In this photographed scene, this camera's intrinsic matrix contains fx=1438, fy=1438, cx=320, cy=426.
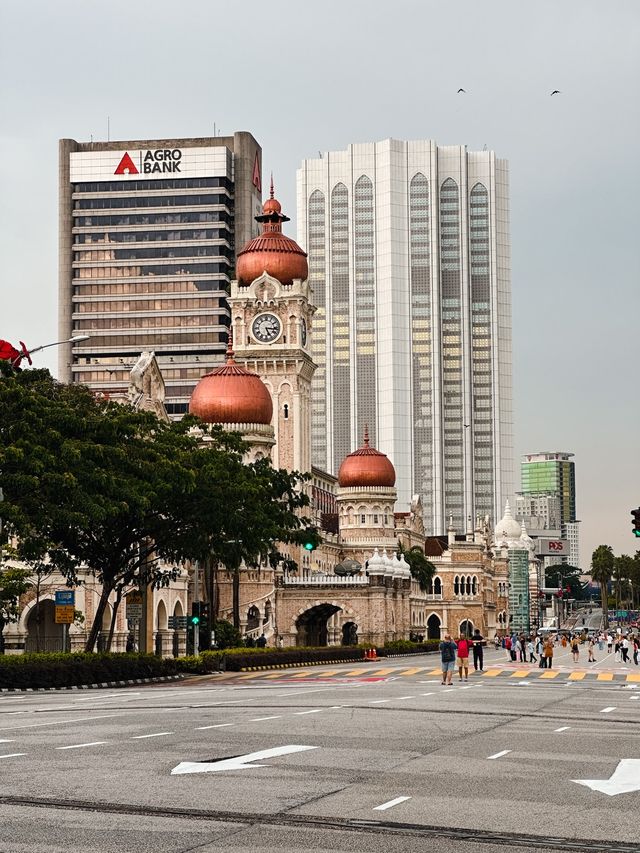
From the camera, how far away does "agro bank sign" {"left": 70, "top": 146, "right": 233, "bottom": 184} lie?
16788 cm

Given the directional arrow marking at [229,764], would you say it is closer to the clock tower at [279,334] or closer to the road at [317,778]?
the road at [317,778]

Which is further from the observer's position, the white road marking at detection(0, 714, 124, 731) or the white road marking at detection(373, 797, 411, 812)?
the white road marking at detection(0, 714, 124, 731)

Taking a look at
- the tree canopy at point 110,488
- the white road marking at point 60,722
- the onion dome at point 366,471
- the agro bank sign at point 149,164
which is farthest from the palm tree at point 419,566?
the white road marking at point 60,722

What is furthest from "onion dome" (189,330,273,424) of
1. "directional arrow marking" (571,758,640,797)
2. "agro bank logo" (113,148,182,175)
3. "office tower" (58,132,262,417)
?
"directional arrow marking" (571,758,640,797)

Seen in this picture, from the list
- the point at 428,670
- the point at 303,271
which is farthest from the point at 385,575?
the point at 428,670

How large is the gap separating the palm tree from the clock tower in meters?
25.2

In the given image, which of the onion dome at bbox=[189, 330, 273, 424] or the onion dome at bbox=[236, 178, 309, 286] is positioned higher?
the onion dome at bbox=[236, 178, 309, 286]

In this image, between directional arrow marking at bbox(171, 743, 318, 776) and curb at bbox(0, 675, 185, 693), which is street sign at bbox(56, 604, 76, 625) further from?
directional arrow marking at bbox(171, 743, 318, 776)

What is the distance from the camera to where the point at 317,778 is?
1645cm

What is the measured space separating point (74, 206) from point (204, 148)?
16.8 meters

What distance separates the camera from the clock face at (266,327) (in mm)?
124938

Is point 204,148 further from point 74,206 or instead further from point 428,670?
point 428,670

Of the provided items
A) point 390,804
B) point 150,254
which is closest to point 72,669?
point 390,804

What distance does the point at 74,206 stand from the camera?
556ft
